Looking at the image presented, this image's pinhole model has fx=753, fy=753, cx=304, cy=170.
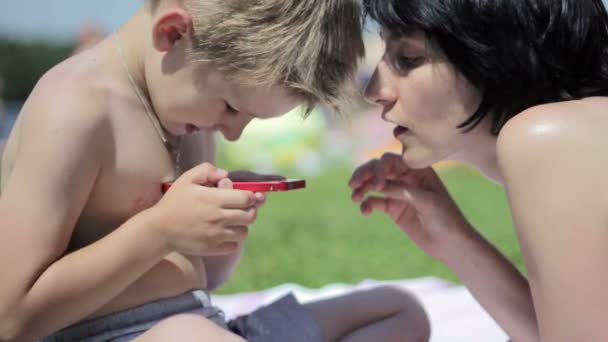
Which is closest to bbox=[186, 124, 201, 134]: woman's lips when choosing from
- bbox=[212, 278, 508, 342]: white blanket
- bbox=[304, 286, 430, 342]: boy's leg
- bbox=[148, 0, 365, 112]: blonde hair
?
bbox=[148, 0, 365, 112]: blonde hair

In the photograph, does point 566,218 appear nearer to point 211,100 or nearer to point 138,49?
point 211,100

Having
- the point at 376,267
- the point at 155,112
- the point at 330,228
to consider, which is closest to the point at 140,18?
the point at 155,112

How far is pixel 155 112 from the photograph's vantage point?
1.15m

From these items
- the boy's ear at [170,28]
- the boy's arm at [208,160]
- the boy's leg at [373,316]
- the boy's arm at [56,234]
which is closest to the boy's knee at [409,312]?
the boy's leg at [373,316]

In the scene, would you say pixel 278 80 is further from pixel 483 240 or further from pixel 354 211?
pixel 354 211

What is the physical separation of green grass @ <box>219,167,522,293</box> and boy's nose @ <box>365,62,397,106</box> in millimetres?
946

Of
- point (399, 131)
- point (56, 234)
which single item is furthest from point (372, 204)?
point (56, 234)

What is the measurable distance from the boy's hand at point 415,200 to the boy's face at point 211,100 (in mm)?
272

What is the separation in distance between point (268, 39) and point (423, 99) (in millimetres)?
254

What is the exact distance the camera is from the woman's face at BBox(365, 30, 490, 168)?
1.14 metres

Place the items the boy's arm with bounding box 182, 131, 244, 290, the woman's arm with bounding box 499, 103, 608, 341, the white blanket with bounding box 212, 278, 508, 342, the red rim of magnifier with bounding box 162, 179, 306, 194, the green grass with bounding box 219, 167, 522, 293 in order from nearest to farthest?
the woman's arm with bounding box 499, 103, 608, 341 → the red rim of magnifier with bounding box 162, 179, 306, 194 → the boy's arm with bounding box 182, 131, 244, 290 → the white blanket with bounding box 212, 278, 508, 342 → the green grass with bounding box 219, 167, 522, 293

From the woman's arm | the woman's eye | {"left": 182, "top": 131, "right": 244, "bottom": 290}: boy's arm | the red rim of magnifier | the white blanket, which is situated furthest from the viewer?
the white blanket

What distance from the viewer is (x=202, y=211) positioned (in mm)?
1029

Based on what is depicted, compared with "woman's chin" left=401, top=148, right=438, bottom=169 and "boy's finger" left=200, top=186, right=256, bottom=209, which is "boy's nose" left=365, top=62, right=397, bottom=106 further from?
"boy's finger" left=200, top=186, right=256, bottom=209
